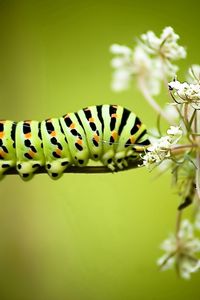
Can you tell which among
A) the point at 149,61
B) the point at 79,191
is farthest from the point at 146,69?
the point at 79,191

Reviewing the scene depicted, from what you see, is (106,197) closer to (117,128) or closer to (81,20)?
(81,20)

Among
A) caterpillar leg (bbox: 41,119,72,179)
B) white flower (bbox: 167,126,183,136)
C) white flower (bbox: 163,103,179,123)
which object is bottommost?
white flower (bbox: 167,126,183,136)

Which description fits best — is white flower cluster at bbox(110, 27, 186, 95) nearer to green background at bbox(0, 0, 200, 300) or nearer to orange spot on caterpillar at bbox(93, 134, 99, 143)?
orange spot on caterpillar at bbox(93, 134, 99, 143)

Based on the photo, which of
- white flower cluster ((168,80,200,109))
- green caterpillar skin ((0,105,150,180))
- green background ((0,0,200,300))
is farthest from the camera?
green background ((0,0,200,300))

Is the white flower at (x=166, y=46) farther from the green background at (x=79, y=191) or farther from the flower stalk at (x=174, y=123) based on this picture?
the green background at (x=79, y=191)

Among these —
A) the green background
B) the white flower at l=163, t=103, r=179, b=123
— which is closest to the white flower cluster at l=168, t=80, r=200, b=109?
the white flower at l=163, t=103, r=179, b=123

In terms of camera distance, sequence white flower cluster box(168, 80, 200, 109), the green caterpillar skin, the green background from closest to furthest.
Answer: white flower cluster box(168, 80, 200, 109)
the green caterpillar skin
the green background
